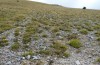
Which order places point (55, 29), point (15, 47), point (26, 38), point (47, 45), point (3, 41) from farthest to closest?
point (55, 29) → point (26, 38) → point (3, 41) → point (47, 45) → point (15, 47)

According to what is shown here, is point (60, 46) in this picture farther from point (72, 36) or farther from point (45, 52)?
point (72, 36)

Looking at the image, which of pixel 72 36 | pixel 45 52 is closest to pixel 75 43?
pixel 72 36

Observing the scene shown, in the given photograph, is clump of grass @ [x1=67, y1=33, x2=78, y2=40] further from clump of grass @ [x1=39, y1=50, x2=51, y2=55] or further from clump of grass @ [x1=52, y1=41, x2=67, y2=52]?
clump of grass @ [x1=39, y1=50, x2=51, y2=55]

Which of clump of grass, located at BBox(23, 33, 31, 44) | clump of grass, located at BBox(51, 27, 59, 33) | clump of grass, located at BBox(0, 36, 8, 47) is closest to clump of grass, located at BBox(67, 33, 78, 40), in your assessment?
clump of grass, located at BBox(51, 27, 59, 33)

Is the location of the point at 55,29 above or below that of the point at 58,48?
above

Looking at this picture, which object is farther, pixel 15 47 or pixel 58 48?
pixel 58 48

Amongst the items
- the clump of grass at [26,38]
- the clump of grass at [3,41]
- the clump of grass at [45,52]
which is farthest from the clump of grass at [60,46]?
the clump of grass at [3,41]

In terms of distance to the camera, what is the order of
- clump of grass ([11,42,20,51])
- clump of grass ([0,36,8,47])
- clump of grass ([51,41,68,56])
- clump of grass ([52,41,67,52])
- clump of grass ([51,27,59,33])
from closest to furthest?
1. clump of grass ([51,41,68,56])
2. clump of grass ([11,42,20,51])
3. clump of grass ([52,41,67,52])
4. clump of grass ([0,36,8,47])
5. clump of grass ([51,27,59,33])

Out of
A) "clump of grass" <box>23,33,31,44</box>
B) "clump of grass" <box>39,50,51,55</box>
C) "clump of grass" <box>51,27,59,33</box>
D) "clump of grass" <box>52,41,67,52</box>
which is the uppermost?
"clump of grass" <box>51,27,59,33</box>

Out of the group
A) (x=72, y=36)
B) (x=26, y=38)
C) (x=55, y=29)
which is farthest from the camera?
(x=55, y=29)

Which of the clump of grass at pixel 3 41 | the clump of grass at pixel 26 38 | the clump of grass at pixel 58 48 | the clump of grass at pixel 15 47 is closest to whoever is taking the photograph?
the clump of grass at pixel 58 48

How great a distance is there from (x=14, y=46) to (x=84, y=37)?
23.5 ft

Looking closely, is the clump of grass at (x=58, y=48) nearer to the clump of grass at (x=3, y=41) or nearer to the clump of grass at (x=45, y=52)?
the clump of grass at (x=45, y=52)

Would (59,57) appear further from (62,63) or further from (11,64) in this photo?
(11,64)
